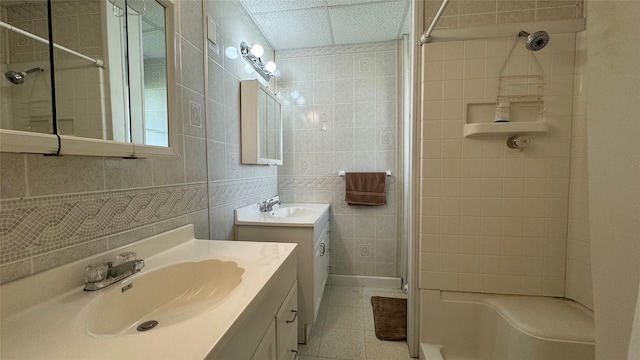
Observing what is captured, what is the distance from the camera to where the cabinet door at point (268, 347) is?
2.33ft

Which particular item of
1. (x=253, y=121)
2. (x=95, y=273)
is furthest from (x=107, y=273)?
(x=253, y=121)

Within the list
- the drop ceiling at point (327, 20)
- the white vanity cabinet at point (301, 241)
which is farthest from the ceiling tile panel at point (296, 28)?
the white vanity cabinet at point (301, 241)

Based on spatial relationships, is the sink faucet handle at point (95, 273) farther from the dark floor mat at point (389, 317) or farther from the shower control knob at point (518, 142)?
the shower control knob at point (518, 142)

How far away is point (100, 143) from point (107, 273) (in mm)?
380

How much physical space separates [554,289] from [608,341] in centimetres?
125

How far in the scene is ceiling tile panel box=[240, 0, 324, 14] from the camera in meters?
1.73

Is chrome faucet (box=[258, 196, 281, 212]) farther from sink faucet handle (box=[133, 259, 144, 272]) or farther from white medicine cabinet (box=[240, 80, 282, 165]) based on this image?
sink faucet handle (box=[133, 259, 144, 272])

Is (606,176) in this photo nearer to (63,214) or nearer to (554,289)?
(63,214)

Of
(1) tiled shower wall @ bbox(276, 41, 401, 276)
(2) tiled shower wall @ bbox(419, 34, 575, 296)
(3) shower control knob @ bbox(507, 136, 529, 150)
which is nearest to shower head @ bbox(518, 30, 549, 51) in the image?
(2) tiled shower wall @ bbox(419, 34, 575, 296)

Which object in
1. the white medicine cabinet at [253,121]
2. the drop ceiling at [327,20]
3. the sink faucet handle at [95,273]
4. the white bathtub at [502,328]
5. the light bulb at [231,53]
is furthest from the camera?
the drop ceiling at [327,20]

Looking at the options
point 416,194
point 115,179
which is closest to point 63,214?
point 115,179

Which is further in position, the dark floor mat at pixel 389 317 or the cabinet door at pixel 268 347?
the dark floor mat at pixel 389 317

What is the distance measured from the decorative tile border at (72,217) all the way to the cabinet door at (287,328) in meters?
0.63

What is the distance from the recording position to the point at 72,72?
2.11 ft
